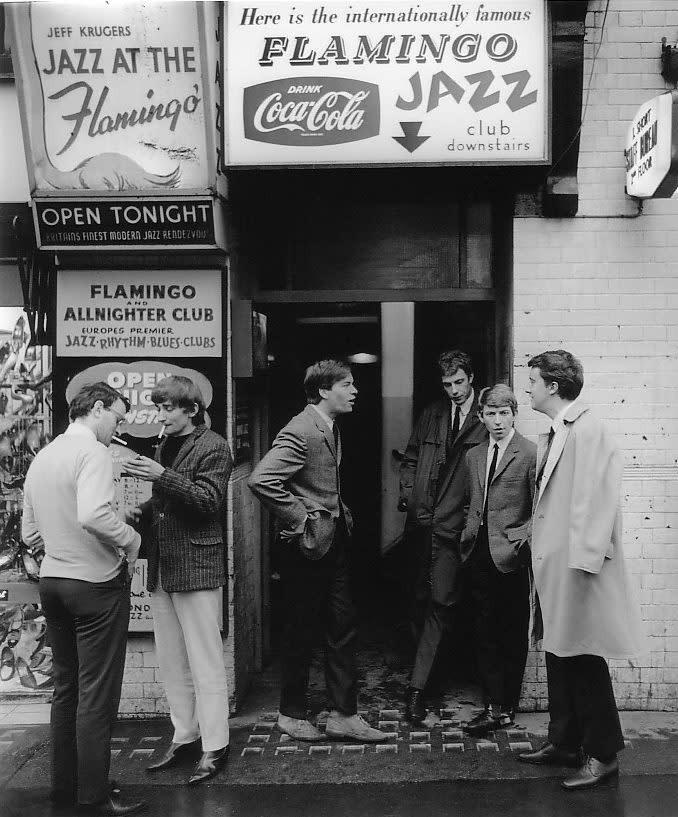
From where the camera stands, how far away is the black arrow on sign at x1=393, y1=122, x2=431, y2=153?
4.85 metres

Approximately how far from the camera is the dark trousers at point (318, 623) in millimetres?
4527

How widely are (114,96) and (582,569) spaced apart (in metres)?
3.69

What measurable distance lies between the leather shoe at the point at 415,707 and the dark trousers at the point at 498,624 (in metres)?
0.39

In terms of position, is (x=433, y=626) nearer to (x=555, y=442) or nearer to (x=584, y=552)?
(x=584, y=552)

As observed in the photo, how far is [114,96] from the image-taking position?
15.7ft

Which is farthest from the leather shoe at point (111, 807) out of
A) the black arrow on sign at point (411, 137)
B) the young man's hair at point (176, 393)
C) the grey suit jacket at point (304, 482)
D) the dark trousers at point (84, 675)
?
the black arrow on sign at point (411, 137)

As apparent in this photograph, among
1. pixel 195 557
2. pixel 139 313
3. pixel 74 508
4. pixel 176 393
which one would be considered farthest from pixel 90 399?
pixel 139 313

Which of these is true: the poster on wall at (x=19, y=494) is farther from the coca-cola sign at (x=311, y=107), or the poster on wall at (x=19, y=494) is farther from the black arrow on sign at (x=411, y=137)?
the black arrow on sign at (x=411, y=137)

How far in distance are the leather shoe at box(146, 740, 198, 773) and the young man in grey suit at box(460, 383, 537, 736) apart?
5.25 ft

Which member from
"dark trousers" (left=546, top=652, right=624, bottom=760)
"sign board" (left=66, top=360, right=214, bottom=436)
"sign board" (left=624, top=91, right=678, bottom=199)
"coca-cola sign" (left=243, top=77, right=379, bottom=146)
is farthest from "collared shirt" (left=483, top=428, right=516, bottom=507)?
"coca-cola sign" (left=243, top=77, right=379, bottom=146)

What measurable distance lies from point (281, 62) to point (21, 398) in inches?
104

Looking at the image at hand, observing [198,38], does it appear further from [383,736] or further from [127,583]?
[383,736]

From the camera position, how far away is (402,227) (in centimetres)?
572

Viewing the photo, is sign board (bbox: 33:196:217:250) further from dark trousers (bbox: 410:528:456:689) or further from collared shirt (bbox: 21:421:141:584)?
dark trousers (bbox: 410:528:456:689)
